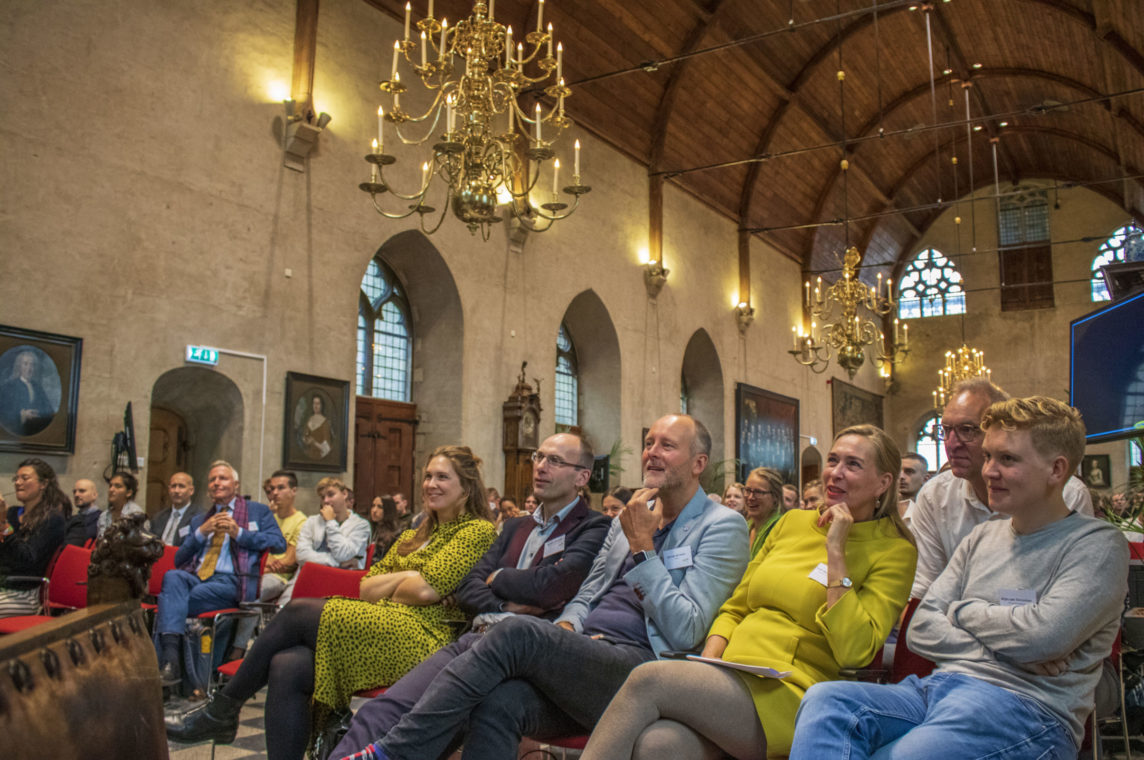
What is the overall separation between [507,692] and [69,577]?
→ 355 cm

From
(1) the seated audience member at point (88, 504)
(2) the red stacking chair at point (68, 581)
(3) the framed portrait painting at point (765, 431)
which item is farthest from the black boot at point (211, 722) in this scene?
(3) the framed portrait painting at point (765, 431)

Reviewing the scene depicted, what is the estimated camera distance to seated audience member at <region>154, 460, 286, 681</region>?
4477mm

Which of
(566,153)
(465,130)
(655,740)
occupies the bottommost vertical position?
(655,740)

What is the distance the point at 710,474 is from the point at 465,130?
1132 centimetres

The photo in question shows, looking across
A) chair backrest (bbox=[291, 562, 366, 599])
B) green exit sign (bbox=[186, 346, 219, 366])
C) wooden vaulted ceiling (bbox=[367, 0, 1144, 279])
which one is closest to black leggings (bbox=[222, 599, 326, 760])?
chair backrest (bbox=[291, 562, 366, 599])

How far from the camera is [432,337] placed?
1151 cm

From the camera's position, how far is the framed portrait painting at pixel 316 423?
29.9ft

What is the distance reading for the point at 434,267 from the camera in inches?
438

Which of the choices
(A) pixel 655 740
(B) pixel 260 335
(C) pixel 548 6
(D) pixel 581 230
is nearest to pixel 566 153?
(D) pixel 581 230

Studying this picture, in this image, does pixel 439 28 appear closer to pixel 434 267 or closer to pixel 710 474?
pixel 434 267

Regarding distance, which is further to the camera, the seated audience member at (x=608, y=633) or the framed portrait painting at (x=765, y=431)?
the framed portrait painting at (x=765, y=431)

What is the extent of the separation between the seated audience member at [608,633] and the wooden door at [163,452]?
7.26 meters

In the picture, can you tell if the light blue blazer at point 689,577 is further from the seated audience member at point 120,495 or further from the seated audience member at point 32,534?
the seated audience member at point 120,495

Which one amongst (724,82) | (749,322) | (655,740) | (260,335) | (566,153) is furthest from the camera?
(749,322)
